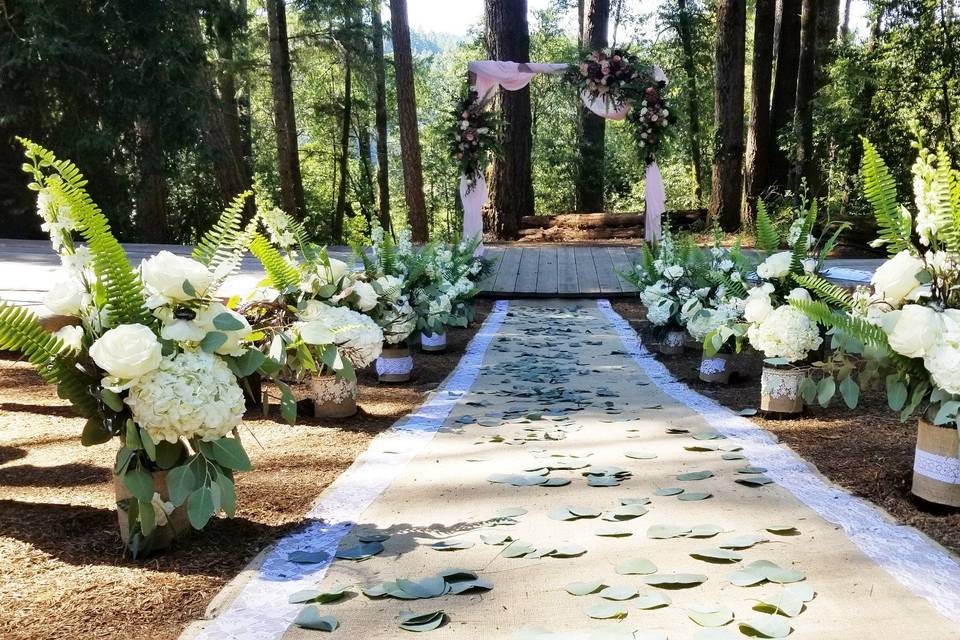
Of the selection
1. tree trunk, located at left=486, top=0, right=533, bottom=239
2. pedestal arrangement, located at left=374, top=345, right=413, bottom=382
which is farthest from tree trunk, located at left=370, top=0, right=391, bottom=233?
pedestal arrangement, located at left=374, top=345, right=413, bottom=382

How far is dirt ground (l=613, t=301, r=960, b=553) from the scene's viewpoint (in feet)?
7.45

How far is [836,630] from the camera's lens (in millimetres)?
1530

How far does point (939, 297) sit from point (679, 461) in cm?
99

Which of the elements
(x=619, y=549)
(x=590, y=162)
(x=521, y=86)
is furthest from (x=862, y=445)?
(x=590, y=162)

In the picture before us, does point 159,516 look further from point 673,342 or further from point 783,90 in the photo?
point 783,90

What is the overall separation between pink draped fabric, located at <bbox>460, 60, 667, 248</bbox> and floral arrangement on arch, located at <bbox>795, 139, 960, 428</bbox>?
7.71 meters

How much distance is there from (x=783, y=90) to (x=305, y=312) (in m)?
13.1

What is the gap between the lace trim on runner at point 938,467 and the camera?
88.7 inches

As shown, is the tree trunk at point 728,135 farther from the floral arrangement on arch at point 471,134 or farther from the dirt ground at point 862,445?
the dirt ground at point 862,445

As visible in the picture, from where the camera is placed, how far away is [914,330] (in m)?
2.21

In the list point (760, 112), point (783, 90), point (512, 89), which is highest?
point (783, 90)

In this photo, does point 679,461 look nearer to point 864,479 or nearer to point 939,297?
point 864,479

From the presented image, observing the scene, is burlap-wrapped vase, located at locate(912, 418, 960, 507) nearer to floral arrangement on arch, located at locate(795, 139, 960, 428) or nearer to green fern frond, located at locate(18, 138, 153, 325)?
floral arrangement on arch, located at locate(795, 139, 960, 428)

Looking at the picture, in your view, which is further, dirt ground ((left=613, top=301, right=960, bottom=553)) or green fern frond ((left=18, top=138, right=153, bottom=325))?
dirt ground ((left=613, top=301, right=960, bottom=553))
